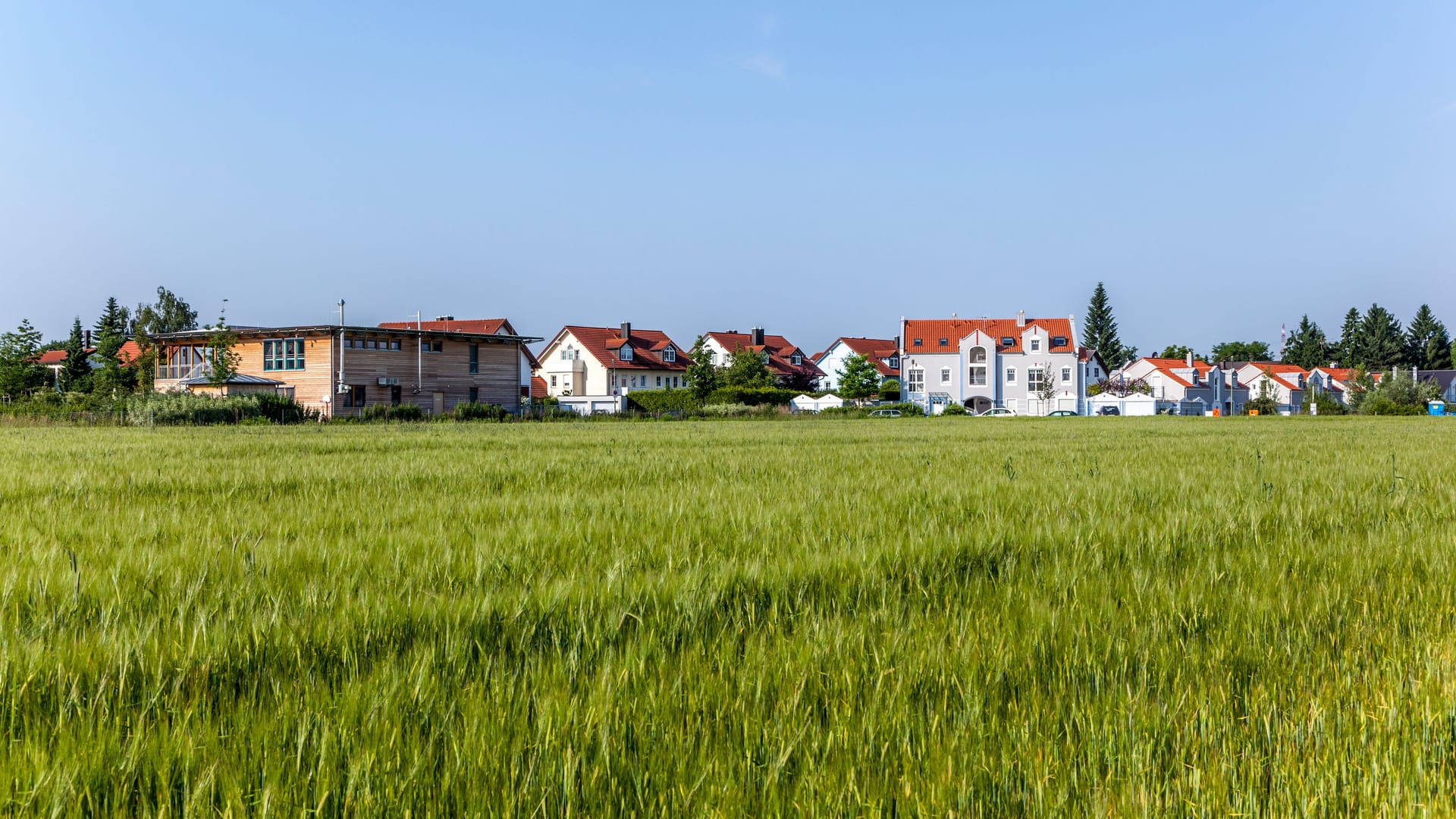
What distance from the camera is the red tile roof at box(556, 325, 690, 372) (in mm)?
95375

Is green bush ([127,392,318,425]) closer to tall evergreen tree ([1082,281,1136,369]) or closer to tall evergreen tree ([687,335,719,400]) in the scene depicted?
tall evergreen tree ([687,335,719,400])

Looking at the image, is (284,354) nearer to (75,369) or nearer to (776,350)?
(75,369)

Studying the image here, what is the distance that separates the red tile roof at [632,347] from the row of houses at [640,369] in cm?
19

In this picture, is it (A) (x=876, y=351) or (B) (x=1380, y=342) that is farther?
(B) (x=1380, y=342)

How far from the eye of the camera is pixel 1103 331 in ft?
497

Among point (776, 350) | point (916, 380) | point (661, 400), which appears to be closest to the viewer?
point (661, 400)

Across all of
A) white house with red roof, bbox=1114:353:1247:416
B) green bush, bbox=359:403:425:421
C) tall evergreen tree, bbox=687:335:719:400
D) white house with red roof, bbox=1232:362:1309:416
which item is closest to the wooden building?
green bush, bbox=359:403:425:421

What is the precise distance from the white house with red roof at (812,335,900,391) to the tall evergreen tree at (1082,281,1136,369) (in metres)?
50.7

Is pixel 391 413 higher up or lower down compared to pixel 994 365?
lower down

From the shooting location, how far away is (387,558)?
418 cm

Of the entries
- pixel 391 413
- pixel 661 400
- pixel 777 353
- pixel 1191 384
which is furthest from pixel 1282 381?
pixel 391 413

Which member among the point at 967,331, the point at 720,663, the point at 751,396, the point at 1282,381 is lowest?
the point at 720,663

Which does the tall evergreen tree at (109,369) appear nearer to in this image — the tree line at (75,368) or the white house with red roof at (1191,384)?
the tree line at (75,368)

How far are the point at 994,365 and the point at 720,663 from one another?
95313 mm
